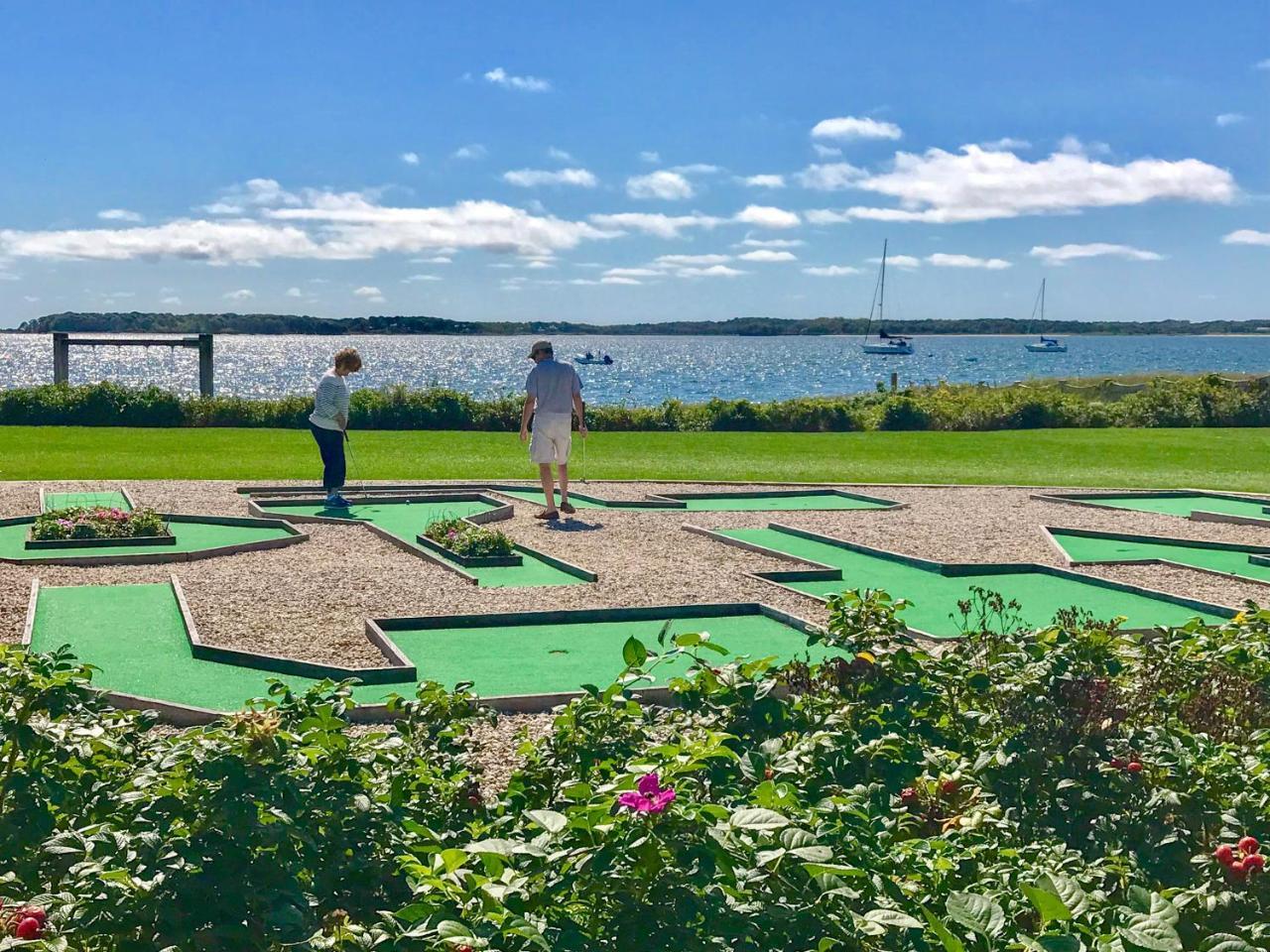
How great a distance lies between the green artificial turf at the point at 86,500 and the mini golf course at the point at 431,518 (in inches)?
56.5

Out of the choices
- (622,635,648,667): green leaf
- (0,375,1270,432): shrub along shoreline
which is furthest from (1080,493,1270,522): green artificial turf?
(622,635,648,667): green leaf

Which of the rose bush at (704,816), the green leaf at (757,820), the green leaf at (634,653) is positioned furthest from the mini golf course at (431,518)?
the green leaf at (757,820)

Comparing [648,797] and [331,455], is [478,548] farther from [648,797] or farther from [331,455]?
[648,797]

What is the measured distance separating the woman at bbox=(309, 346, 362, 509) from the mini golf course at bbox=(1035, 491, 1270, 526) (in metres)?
8.51

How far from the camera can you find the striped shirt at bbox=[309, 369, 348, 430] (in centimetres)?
1448

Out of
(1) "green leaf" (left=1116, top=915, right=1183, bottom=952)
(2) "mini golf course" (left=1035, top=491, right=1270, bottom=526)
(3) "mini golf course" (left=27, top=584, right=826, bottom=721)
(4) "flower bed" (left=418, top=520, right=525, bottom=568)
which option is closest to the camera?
(1) "green leaf" (left=1116, top=915, right=1183, bottom=952)

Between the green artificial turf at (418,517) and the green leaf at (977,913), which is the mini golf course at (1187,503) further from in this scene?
the green leaf at (977,913)

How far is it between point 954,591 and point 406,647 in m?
4.60

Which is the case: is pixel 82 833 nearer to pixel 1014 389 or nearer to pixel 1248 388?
pixel 1014 389

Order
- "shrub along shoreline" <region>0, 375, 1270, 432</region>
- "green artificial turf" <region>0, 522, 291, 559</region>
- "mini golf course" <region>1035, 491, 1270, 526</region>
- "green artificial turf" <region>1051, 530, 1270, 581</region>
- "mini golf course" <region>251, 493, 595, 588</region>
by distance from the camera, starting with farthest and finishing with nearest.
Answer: "shrub along shoreline" <region>0, 375, 1270, 432</region> < "mini golf course" <region>1035, 491, 1270, 526</region> < "green artificial turf" <region>1051, 530, 1270, 581</region> < "green artificial turf" <region>0, 522, 291, 559</region> < "mini golf course" <region>251, 493, 595, 588</region>

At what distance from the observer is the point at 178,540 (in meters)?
12.2

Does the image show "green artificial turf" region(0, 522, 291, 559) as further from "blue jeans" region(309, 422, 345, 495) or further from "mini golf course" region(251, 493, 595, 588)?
"blue jeans" region(309, 422, 345, 495)

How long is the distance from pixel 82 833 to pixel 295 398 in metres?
25.6

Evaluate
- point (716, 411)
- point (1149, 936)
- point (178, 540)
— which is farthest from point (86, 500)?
point (716, 411)
